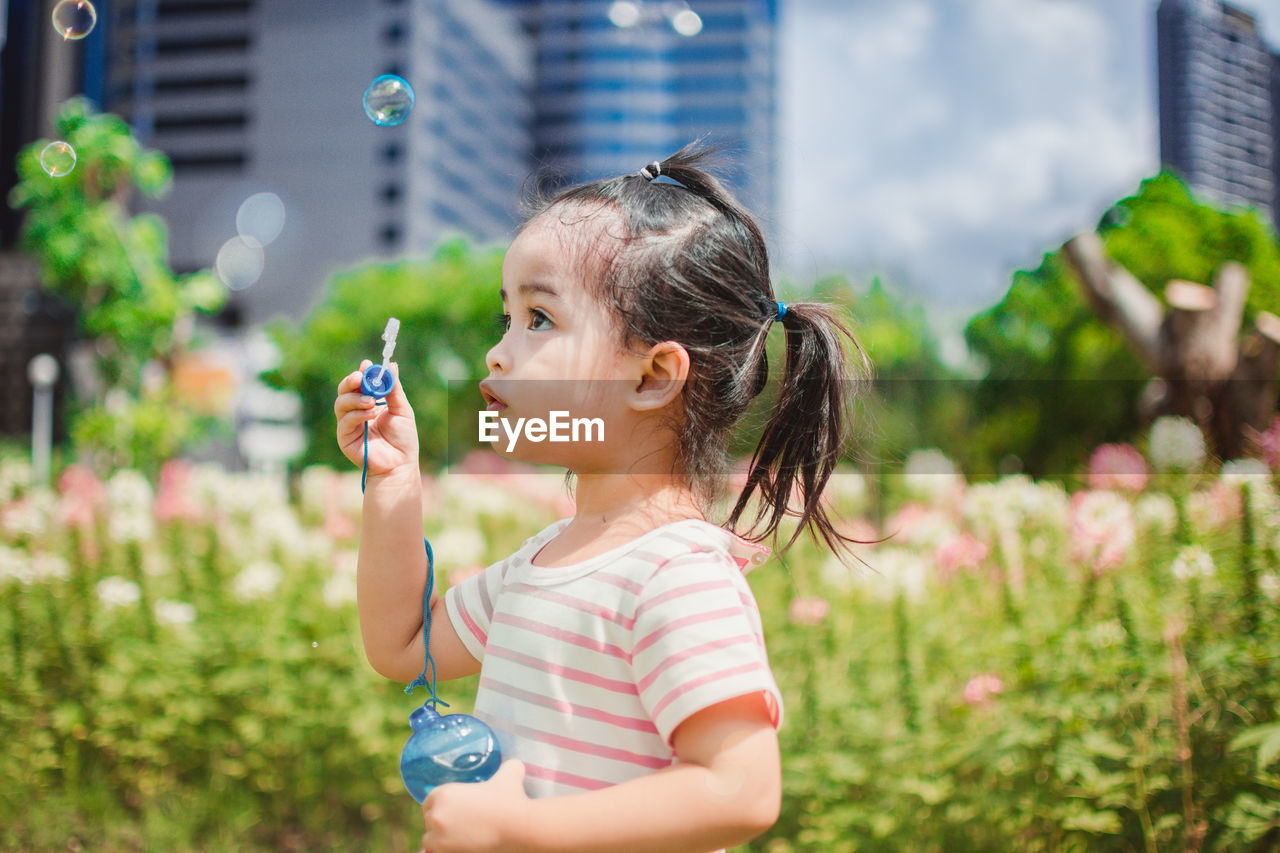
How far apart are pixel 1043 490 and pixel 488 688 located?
11.3 feet

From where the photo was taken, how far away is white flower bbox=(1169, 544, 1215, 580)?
7.73 feet

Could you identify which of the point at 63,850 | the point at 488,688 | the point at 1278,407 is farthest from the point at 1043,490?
the point at 1278,407

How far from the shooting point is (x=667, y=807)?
0.79 metres

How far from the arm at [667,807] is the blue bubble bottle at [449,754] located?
0.17 feet

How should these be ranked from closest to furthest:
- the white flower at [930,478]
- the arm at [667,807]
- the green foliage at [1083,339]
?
the arm at [667,807], the white flower at [930,478], the green foliage at [1083,339]

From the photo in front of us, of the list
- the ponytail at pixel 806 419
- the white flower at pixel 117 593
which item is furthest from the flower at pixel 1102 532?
the white flower at pixel 117 593

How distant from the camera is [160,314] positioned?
454 inches

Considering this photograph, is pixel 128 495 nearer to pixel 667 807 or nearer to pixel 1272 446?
pixel 667 807

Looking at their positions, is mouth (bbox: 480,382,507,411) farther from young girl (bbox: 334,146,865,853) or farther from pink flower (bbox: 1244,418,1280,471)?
pink flower (bbox: 1244,418,1280,471)

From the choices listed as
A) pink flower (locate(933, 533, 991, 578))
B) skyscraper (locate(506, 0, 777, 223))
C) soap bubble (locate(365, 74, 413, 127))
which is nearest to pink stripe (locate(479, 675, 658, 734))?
soap bubble (locate(365, 74, 413, 127))

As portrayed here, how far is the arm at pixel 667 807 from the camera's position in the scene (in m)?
0.79

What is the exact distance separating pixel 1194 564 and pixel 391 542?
85.7 inches

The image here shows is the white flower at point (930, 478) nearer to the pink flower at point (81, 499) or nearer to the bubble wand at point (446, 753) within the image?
the bubble wand at point (446, 753)

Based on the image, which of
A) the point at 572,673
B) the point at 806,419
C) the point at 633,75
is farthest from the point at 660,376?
Result: the point at 633,75
